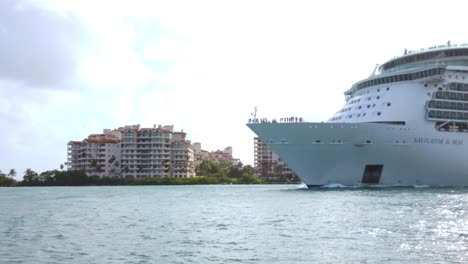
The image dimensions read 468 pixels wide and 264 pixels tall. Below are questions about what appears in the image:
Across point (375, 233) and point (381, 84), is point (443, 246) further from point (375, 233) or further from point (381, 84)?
point (381, 84)

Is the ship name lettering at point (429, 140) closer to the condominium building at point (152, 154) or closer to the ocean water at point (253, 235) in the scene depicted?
the ocean water at point (253, 235)

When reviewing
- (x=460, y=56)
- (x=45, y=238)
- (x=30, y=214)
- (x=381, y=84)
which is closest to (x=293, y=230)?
(x=45, y=238)

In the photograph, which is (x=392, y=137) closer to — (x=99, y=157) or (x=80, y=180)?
(x=80, y=180)

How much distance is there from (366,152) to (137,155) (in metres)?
113

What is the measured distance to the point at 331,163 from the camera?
178 ft

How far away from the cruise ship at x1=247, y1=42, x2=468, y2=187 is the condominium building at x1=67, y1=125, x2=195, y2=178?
104 m

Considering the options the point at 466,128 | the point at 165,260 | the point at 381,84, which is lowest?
the point at 165,260

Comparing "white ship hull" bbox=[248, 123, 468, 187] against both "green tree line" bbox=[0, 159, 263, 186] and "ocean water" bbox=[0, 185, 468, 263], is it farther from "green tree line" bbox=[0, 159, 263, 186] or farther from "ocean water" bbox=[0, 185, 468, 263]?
"green tree line" bbox=[0, 159, 263, 186]

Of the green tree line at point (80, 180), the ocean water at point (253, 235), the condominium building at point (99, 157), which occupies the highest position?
the condominium building at point (99, 157)

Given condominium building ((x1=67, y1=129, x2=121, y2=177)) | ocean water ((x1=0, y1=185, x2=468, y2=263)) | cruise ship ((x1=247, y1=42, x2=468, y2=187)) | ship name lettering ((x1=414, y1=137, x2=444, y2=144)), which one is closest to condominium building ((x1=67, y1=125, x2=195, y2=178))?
condominium building ((x1=67, y1=129, x2=121, y2=177))

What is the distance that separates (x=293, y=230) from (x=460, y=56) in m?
45.3

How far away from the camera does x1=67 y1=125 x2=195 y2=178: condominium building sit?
158 m

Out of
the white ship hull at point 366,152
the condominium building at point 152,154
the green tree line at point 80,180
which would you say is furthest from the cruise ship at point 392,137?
the condominium building at point 152,154

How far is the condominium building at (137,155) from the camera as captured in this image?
520 feet
